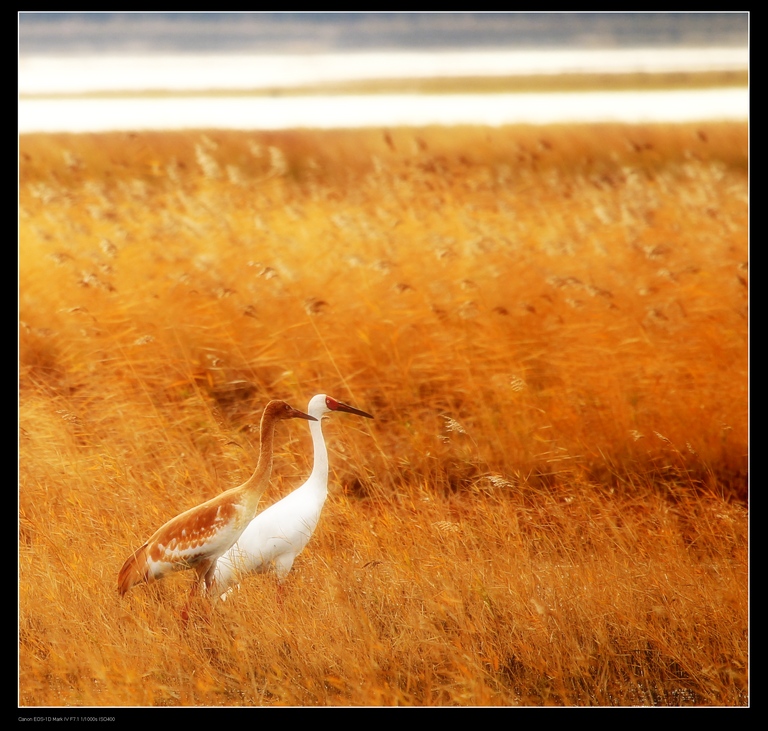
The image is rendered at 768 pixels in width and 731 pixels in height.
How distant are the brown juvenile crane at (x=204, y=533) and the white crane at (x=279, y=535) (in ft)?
0.24

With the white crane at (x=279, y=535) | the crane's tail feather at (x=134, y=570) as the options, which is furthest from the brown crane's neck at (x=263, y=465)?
the crane's tail feather at (x=134, y=570)

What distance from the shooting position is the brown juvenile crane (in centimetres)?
346

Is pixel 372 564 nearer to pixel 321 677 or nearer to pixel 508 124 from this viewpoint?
pixel 321 677

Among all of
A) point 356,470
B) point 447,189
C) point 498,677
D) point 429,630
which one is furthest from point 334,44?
point 498,677

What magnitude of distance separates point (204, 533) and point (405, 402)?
3.58 ft

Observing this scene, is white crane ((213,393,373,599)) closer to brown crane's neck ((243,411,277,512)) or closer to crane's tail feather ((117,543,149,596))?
brown crane's neck ((243,411,277,512))

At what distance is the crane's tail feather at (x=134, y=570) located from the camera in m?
3.59

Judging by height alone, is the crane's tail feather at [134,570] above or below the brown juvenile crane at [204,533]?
below

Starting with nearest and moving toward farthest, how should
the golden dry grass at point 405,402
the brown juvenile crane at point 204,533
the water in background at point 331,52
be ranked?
the brown juvenile crane at point 204,533
the golden dry grass at point 405,402
the water in background at point 331,52

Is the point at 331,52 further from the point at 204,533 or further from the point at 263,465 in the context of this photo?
the point at 204,533

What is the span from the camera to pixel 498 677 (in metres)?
3.54

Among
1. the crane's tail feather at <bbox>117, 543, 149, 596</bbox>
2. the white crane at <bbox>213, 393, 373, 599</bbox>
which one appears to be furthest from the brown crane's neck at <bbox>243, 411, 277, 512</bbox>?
the crane's tail feather at <bbox>117, 543, 149, 596</bbox>

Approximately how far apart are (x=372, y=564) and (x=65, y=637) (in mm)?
1258

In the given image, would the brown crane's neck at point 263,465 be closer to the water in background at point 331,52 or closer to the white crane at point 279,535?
the white crane at point 279,535
